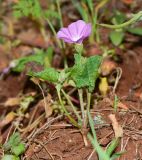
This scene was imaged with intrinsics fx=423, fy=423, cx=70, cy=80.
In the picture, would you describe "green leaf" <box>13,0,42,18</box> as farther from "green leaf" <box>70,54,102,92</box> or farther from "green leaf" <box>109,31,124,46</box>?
"green leaf" <box>70,54,102,92</box>

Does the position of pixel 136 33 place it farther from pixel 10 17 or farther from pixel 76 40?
pixel 10 17

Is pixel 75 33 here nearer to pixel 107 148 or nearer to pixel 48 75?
pixel 48 75

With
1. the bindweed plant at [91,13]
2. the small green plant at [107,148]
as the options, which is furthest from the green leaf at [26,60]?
the small green plant at [107,148]

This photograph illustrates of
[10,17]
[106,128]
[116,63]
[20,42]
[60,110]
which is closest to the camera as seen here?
[106,128]

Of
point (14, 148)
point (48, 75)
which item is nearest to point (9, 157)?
point (14, 148)

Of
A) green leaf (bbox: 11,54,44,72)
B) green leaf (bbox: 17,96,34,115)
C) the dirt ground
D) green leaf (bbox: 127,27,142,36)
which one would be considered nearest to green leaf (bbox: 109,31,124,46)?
green leaf (bbox: 127,27,142,36)

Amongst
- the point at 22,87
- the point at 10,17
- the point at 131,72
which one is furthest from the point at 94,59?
the point at 10,17
